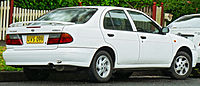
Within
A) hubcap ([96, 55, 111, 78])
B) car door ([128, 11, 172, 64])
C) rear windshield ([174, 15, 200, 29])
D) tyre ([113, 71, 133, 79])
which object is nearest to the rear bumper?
hubcap ([96, 55, 111, 78])

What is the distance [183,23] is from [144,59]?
275cm

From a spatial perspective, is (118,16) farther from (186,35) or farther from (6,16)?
(6,16)

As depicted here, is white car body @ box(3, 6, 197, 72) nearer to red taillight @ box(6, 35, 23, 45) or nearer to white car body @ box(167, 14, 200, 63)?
red taillight @ box(6, 35, 23, 45)

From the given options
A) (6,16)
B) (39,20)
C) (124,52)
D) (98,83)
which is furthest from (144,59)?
(6,16)

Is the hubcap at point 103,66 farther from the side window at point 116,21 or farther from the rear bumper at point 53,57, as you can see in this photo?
the side window at point 116,21

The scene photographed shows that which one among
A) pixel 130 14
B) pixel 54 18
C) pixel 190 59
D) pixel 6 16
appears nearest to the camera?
pixel 54 18

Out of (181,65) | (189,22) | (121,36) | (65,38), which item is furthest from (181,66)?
(65,38)

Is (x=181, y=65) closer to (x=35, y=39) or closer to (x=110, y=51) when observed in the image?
(x=110, y=51)

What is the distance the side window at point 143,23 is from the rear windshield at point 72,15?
1035 millimetres

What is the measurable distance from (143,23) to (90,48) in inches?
79.5

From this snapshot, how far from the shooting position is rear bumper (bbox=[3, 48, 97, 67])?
846 cm

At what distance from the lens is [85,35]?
8766 mm

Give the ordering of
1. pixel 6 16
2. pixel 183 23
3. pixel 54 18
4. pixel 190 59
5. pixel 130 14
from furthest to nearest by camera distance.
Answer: pixel 6 16, pixel 183 23, pixel 190 59, pixel 130 14, pixel 54 18

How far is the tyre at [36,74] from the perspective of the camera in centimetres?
955
